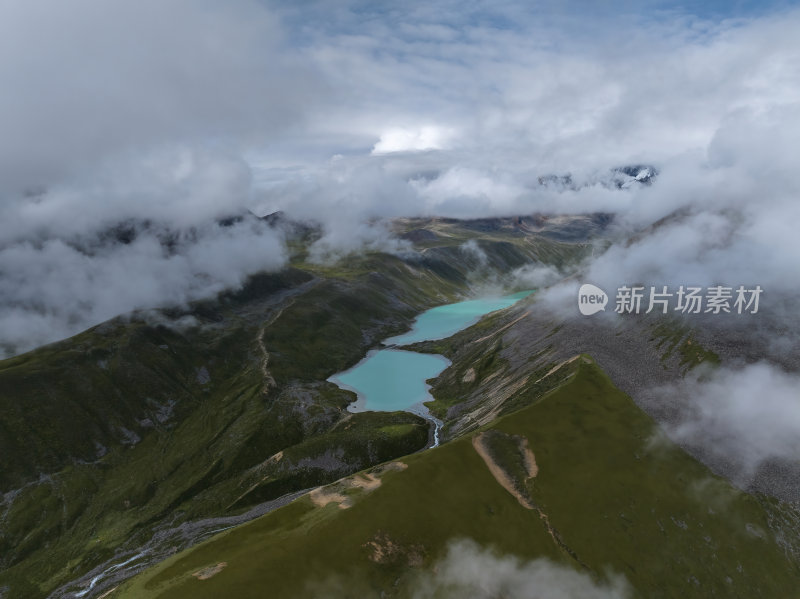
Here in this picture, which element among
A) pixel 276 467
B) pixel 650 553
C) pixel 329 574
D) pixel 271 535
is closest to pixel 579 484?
pixel 650 553

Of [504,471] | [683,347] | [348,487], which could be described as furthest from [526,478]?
[683,347]

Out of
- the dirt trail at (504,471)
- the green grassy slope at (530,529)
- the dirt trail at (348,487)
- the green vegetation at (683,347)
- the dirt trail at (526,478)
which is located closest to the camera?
the green grassy slope at (530,529)

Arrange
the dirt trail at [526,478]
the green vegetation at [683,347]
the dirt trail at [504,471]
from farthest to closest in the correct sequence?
the green vegetation at [683,347], the dirt trail at [504,471], the dirt trail at [526,478]

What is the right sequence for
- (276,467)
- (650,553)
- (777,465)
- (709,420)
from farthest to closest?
(276,467)
(709,420)
(777,465)
(650,553)

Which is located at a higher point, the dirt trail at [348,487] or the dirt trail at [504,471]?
the dirt trail at [348,487]

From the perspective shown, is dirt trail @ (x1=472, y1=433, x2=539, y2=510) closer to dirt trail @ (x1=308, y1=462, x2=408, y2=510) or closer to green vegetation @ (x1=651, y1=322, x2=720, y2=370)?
dirt trail @ (x1=308, y1=462, x2=408, y2=510)

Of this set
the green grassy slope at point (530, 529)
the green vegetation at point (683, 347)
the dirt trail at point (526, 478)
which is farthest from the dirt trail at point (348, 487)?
the green vegetation at point (683, 347)

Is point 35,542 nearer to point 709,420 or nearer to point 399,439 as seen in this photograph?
point 399,439

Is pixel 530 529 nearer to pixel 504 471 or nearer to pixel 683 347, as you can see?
pixel 504 471

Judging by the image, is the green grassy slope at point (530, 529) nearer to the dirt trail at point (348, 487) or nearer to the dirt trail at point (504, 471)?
the dirt trail at point (348, 487)
